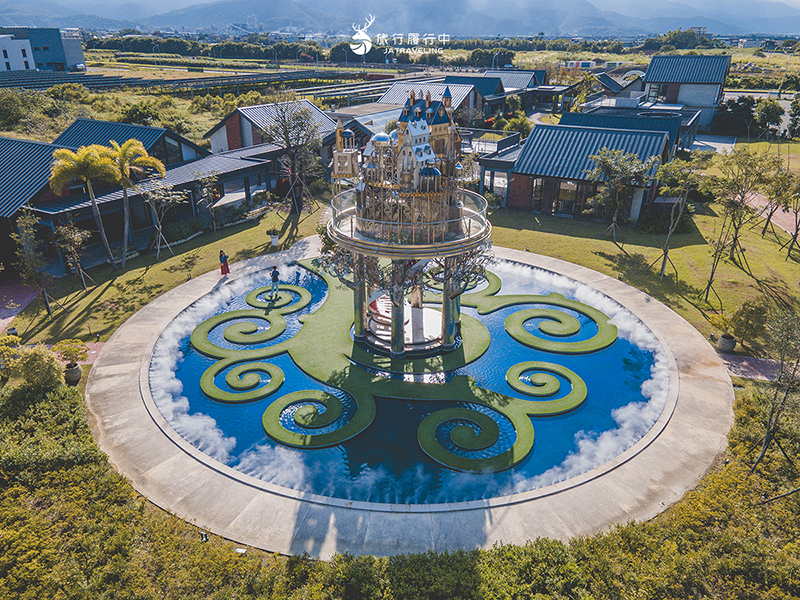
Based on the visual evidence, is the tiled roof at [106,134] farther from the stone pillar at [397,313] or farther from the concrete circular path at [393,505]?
the stone pillar at [397,313]

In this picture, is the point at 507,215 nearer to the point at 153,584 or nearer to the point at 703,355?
the point at 703,355

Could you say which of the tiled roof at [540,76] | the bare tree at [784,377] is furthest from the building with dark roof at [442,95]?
the bare tree at [784,377]

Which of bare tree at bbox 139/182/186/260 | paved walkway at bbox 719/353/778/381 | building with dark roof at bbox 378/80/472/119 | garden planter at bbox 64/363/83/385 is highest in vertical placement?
building with dark roof at bbox 378/80/472/119

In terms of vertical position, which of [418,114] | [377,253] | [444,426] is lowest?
[444,426]

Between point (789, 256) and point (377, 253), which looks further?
point (789, 256)

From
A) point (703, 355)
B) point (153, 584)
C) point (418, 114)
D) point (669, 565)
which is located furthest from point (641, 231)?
point (153, 584)

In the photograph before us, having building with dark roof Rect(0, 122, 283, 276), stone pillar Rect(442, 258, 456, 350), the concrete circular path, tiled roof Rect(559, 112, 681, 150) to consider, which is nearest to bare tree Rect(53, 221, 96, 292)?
building with dark roof Rect(0, 122, 283, 276)

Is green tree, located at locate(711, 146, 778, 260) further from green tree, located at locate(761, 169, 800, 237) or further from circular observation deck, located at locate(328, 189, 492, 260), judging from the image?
circular observation deck, located at locate(328, 189, 492, 260)
